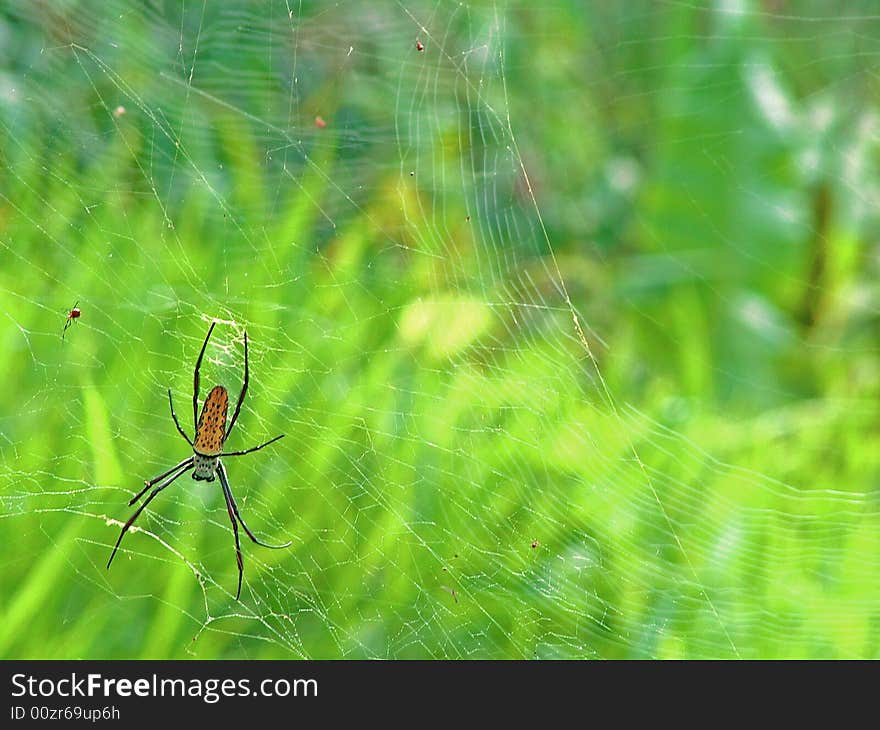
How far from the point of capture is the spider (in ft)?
3.08

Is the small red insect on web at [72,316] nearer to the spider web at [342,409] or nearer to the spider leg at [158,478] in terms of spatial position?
the spider web at [342,409]

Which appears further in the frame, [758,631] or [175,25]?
[175,25]

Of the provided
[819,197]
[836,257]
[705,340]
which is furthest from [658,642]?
[819,197]

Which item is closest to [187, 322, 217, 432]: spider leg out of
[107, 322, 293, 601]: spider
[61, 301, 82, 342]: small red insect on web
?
[107, 322, 293, 601]: spider

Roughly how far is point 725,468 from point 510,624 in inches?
13.5

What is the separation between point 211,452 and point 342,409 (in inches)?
5.0

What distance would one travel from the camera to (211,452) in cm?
96

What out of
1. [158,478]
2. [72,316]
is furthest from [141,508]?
[72,316]

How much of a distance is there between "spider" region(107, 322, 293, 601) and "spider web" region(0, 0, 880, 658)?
0.03 feet

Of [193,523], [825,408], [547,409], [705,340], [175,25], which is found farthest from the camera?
[705,340]

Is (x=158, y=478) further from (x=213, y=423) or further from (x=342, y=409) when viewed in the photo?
(x=342, y=409)

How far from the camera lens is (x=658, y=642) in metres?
1.00
